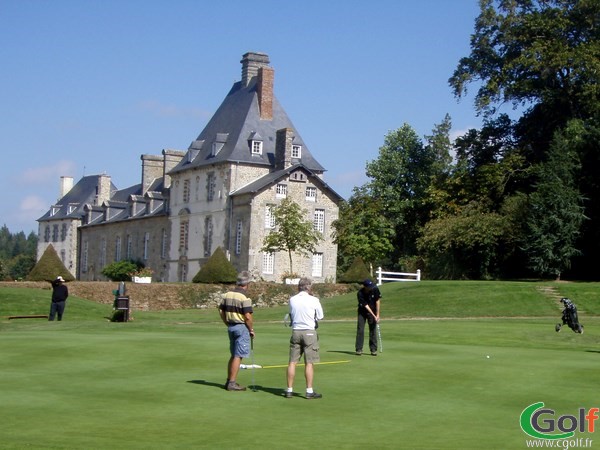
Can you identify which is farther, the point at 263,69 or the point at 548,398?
the point at 263,69

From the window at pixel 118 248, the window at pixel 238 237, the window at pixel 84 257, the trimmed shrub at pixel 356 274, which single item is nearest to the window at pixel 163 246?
the window at pixel 118 248

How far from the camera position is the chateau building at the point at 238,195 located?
254ft

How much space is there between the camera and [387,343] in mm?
27250

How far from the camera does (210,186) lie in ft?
272

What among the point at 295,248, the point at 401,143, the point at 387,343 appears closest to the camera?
the point at 387,343

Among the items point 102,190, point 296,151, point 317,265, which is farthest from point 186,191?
point 102,190

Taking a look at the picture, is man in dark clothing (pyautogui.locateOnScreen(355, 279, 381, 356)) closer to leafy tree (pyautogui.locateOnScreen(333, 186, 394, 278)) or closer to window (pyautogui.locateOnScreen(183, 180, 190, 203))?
leafy tree (pyautogui.locateOnScreen(333, 186, 394, 278))

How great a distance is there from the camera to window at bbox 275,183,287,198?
77562mm

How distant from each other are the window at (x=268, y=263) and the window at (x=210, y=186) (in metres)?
8.08

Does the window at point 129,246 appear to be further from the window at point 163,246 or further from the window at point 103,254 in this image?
the window at point 163,246

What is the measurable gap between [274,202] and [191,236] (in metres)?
11.0

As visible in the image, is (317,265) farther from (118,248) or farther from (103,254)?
(103,254)

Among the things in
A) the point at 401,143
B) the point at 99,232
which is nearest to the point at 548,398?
the point at 401,143

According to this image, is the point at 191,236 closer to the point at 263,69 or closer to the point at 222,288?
the point at 263,69
